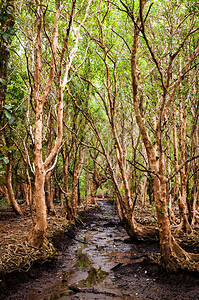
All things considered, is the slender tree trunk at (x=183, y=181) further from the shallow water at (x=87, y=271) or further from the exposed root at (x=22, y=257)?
the exposed root at (x=22, y=257)

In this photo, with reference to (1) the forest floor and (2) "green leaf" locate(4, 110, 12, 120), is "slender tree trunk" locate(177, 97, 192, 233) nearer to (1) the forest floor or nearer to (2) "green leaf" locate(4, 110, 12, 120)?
(1) the forest floor

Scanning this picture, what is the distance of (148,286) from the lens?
5.21 metres

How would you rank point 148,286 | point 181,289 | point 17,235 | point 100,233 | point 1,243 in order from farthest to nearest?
point 100,233, point 17,235, point 1,243, point 148,286, point 181,289

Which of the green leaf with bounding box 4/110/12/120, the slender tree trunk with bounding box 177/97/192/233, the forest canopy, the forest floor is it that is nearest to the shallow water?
the forest floor

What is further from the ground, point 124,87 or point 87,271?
point 124,87

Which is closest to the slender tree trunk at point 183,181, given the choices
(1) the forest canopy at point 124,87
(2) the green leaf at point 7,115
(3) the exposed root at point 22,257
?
(1) the forest canopy at point 124,87

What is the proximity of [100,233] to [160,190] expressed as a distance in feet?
25.4

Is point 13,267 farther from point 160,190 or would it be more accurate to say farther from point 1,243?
point 160,190

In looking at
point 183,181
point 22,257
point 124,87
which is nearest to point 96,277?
point 22,257

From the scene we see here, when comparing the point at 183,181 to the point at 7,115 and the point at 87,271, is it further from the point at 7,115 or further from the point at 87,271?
the point at 7,115

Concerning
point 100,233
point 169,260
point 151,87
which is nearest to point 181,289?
point 169,260

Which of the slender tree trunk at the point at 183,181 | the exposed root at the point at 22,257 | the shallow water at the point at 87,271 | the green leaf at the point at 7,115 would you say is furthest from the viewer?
the slender tree trunk at the point at 183,181

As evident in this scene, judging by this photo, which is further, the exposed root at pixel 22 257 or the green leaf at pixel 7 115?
the exposed root at pixel 22 257

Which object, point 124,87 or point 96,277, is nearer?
point 96,277
